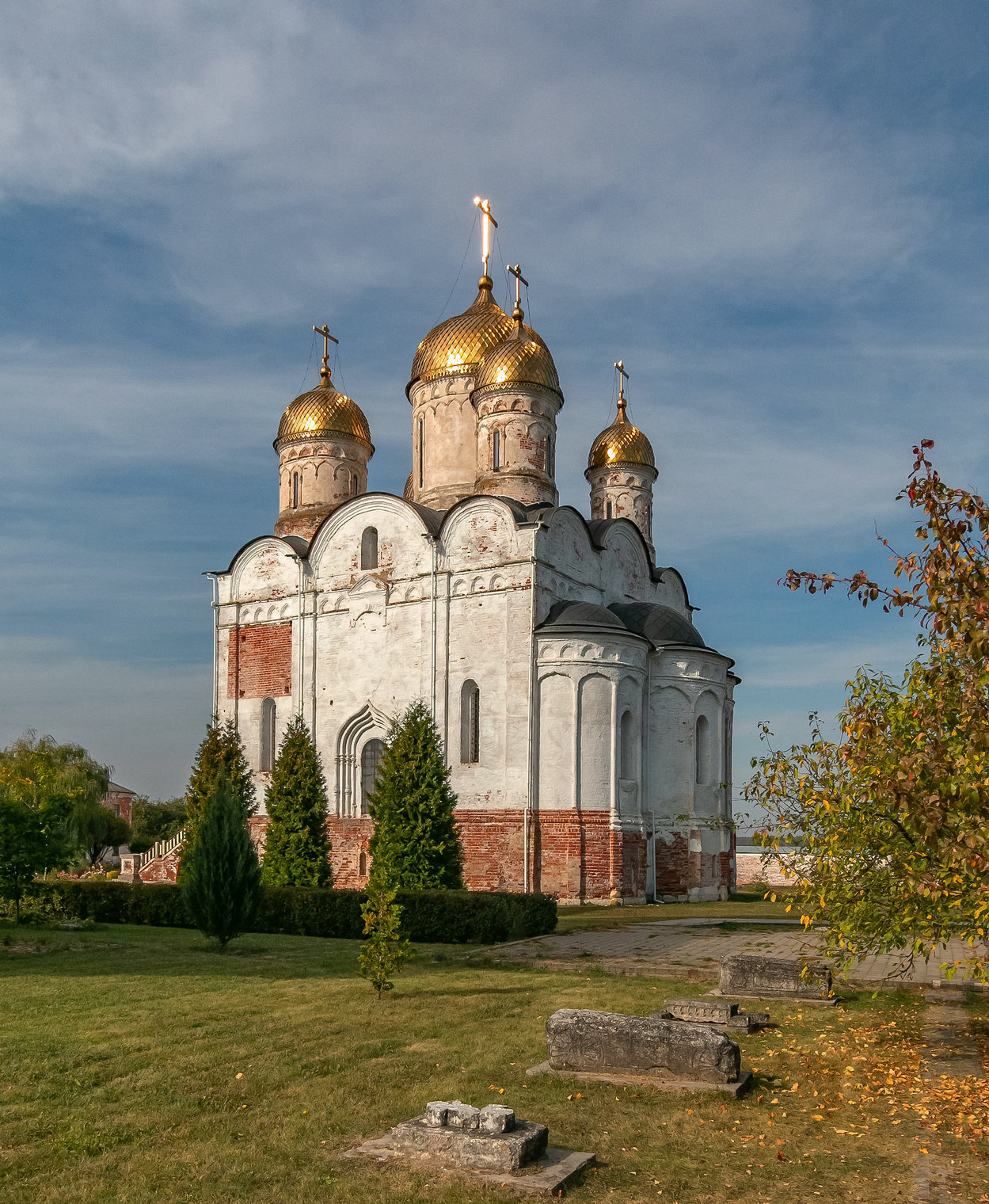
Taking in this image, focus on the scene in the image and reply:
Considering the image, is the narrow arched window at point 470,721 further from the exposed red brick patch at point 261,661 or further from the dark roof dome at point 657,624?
the exposed red brick patch at point 261,661

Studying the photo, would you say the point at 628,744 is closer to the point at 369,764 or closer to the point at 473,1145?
the point at 369,764

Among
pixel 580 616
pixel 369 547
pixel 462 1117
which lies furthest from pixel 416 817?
pixel 462 1117

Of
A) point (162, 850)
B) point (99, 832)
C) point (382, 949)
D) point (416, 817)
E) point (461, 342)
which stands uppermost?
point (461, 342)

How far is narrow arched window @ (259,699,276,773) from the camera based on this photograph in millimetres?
28375

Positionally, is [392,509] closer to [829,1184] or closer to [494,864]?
[494,864]

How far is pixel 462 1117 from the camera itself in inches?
224

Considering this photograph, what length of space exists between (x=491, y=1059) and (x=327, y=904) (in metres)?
10.0

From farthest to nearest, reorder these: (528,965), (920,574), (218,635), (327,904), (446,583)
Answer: (218,635) < (446,583) < (327,904) < (528,965) < (920,574)

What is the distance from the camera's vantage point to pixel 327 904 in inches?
686

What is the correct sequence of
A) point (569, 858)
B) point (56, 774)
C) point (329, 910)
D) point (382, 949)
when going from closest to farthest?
1. point (382, 949)
2. point (329, 910)
3. point (569, 858)
4. point (56, 774)

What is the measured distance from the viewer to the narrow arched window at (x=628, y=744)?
81.6ft

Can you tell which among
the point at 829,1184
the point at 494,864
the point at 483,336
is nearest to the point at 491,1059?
the point at 829,1184

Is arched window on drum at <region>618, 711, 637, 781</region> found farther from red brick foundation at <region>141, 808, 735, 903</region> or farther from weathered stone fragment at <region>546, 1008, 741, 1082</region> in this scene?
weathered stone fragment at <region>546, 1008, 741, 1082</region>

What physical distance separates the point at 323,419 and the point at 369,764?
11386 mm
